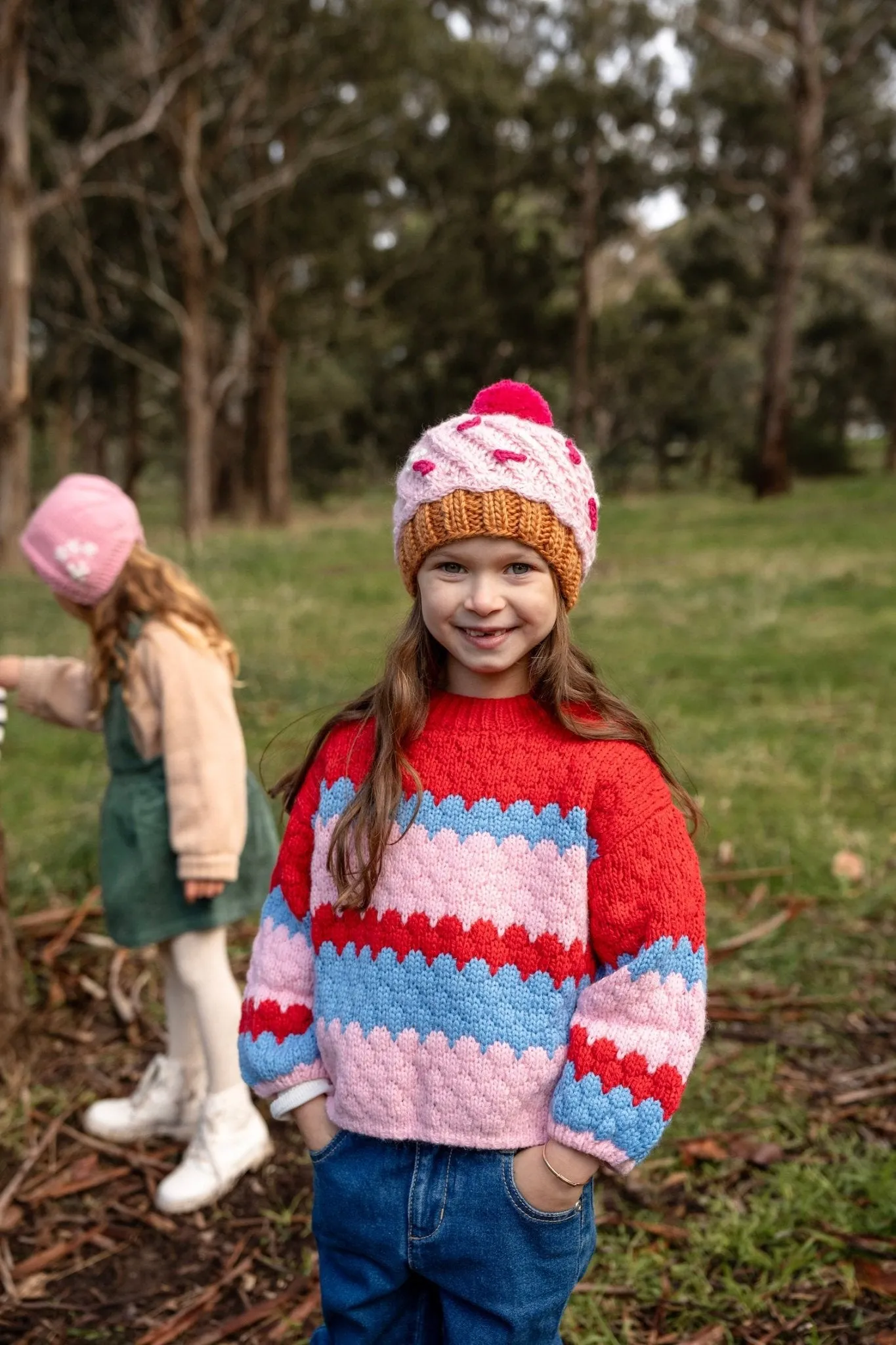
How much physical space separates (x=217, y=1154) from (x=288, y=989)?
1.22 metres

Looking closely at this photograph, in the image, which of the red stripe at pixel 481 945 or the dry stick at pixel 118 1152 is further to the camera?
the dry stick at pixel 118 1152

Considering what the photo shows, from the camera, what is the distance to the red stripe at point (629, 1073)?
1582 millimetres

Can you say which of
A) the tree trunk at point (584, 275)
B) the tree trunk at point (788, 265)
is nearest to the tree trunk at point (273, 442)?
the tree trunk at point (584, 275)

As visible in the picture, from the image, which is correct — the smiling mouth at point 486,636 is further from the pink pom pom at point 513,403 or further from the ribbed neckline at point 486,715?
the pink pom pom at point 513,403

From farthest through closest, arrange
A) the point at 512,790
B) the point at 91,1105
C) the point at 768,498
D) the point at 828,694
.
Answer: the point at 768,498 → the point at 828,694 → the point at 91,1105 → the point at 512,790

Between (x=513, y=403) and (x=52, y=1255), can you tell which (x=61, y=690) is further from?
(x=513, y=403)

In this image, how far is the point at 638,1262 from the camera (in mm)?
2514

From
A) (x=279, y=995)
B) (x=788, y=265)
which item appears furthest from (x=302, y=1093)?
(x=788, y=265)

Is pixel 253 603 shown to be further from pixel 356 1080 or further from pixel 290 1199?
pixel 356 1080

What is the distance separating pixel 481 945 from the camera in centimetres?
167

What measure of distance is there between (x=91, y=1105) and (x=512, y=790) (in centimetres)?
200

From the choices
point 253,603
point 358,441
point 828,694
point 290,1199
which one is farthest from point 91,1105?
point 358,441

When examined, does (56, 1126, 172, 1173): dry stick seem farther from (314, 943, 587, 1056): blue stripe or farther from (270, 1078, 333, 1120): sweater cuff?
(314, 943, 587, 1056): blue stripe

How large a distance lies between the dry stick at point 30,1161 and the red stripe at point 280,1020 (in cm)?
134
